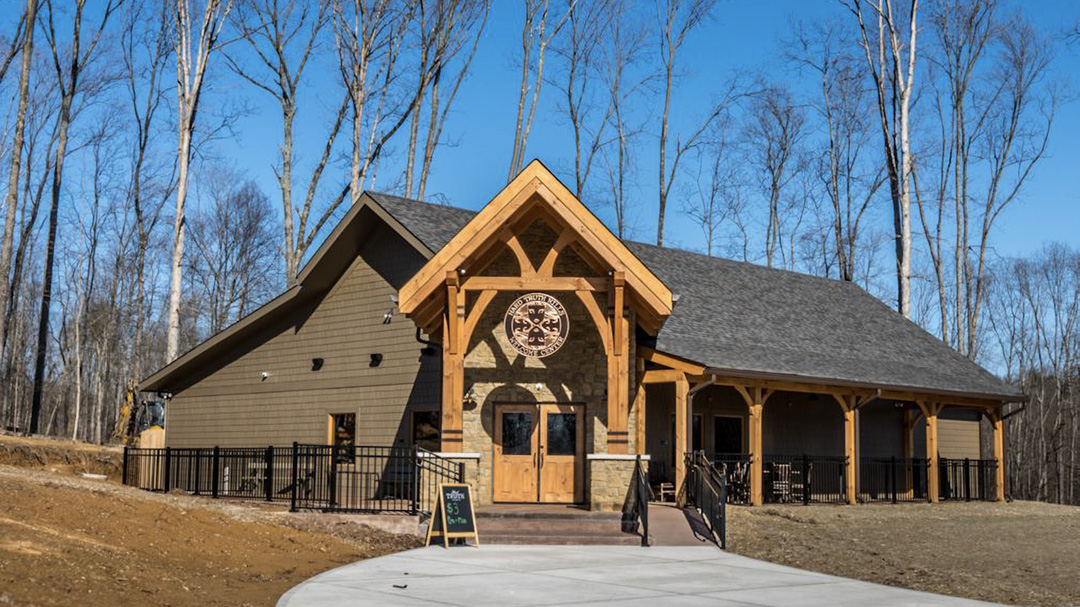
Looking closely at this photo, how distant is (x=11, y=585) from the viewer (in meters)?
9.26

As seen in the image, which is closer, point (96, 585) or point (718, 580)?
point (96, 585)

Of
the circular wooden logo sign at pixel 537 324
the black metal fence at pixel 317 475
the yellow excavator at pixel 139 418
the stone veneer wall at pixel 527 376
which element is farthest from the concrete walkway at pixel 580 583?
the yellow excavator at pixel 139 418

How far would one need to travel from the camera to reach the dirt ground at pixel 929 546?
1277 cm

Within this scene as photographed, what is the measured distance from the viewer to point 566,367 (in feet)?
64.8

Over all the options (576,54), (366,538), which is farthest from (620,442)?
(576,54)

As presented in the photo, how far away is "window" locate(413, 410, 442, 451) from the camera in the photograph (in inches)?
845

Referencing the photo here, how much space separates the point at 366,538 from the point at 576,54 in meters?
29.8

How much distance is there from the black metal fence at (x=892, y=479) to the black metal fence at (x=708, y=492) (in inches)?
272

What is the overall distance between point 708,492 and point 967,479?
12381mm

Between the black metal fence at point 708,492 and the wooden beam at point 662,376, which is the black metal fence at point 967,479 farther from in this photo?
the wooden beam at point 662,376

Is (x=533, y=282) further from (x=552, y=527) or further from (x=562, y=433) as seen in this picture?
(x=552, y=527)

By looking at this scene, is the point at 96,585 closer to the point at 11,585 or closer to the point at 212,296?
the point at 11,585

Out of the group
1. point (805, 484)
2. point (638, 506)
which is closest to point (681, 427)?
point (638, 506)

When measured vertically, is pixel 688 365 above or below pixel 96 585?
above
